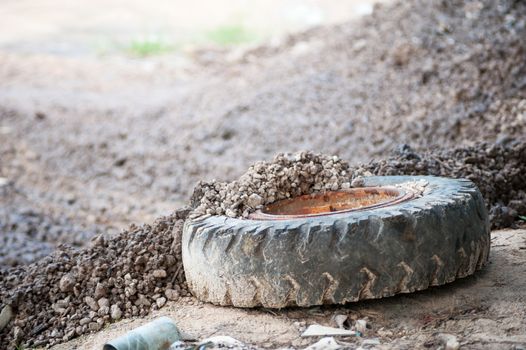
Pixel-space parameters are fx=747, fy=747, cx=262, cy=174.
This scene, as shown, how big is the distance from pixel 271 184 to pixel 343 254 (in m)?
0.70

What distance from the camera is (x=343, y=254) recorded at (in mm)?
2844

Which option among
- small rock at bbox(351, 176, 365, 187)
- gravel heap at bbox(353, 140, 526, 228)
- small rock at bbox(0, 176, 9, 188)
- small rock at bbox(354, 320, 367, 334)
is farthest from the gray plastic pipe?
small rock at bbox(0, 176, 9, 188)

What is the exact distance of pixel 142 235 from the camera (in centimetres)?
357

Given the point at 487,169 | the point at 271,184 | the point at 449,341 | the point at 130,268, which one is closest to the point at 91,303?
the point at 130,268

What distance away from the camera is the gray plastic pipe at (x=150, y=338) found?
270cm

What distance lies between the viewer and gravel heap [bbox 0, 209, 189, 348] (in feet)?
10.7

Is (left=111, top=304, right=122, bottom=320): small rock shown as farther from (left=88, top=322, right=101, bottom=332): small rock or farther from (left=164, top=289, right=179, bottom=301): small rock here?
(left=164, top=289, right=179, bottom=301): small rock

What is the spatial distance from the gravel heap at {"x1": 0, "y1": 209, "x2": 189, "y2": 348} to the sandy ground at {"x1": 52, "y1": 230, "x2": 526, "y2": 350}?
0.10m

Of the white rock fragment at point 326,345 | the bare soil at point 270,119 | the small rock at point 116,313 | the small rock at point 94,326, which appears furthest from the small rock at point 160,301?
the bare soil at point 270,119

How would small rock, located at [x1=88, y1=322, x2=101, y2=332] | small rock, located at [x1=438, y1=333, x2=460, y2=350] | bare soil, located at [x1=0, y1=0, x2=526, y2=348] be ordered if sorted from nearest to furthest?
1. small rock, located at [x1=438, y1=333, x2=460, y2=350]
2. small rock, located at [x1=88, y1=322, x2=101, y2=332]
3. bare soil, located at [x1=0, y1=0, x2=526, y2=348]

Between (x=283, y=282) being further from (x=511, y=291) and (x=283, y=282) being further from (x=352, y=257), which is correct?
(x=511, y=291)

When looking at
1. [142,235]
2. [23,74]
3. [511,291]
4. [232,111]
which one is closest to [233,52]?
[23,74]

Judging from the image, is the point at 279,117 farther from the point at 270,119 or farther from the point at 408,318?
the point at 408,318

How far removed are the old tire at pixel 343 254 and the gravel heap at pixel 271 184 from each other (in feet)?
0.85
